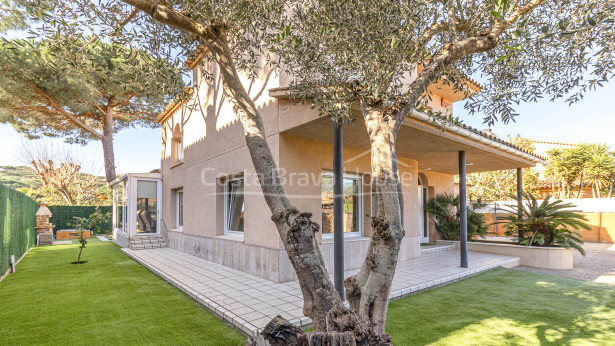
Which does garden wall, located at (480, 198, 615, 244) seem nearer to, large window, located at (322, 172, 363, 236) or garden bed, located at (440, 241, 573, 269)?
garden bed, located at (440, 241, 573, 269)

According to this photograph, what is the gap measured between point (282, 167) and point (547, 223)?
30.1 ft

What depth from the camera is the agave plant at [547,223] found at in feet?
32.3

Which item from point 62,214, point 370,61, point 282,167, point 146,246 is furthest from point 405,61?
point 62,214

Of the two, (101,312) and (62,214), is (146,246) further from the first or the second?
(62,214)

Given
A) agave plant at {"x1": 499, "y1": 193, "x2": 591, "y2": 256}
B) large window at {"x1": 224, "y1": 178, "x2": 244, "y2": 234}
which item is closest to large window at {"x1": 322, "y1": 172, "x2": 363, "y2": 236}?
large window at {"x1": 224, "y1": 178, "x2": 244, "y2": 234}

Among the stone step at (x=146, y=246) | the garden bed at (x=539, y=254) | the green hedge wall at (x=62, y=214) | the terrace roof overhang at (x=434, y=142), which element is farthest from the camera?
the green hedge wall at (x=62, y=214)

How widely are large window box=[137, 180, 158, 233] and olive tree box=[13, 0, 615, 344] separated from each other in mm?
12087

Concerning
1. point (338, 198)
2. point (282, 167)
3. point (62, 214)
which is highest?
point (282, 167)

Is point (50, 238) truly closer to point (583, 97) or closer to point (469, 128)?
point (469, 128)

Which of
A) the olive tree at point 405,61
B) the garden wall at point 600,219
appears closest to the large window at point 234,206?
the olive tree at point 405,61

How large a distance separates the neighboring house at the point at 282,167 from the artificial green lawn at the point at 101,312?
85.9 inches

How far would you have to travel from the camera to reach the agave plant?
9.84 metres

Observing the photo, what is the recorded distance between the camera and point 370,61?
13.6 ft

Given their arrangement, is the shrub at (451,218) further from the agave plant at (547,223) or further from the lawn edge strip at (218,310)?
the lawn edge strip at (218,310)
